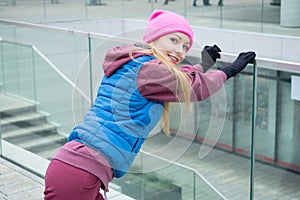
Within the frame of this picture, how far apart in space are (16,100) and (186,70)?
159 inches

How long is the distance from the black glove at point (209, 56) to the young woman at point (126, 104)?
31 centimetres

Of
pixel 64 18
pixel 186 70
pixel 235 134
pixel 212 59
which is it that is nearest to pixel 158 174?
pixel 235 134

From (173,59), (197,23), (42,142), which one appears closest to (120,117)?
(173,59)

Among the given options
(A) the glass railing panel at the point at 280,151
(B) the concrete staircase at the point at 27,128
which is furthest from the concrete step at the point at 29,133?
(A) the glass railing panel at the point at 280,151

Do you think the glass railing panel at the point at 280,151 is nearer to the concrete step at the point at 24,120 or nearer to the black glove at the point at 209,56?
the black glove at the point at 209,56

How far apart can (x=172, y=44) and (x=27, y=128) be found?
394 centimetres

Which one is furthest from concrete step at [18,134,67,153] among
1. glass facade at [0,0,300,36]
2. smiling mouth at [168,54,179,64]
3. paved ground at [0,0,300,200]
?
glass facade at [0,0,300,36]

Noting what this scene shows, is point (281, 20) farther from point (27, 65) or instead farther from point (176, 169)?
point (176, 169)

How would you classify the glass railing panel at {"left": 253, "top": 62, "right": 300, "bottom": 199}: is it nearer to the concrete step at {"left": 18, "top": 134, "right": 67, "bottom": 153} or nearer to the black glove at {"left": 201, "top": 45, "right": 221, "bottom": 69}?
the black glove at {"left": 201, "top": 45, "right": 221, "bottom": 69}

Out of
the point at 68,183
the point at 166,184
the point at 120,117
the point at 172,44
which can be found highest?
the point at 172,44

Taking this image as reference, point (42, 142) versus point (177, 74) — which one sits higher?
point (177, 74)

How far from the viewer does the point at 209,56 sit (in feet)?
8.15

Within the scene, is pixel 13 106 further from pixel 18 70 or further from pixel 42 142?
pixel 42 142

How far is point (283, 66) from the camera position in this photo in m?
2.53
